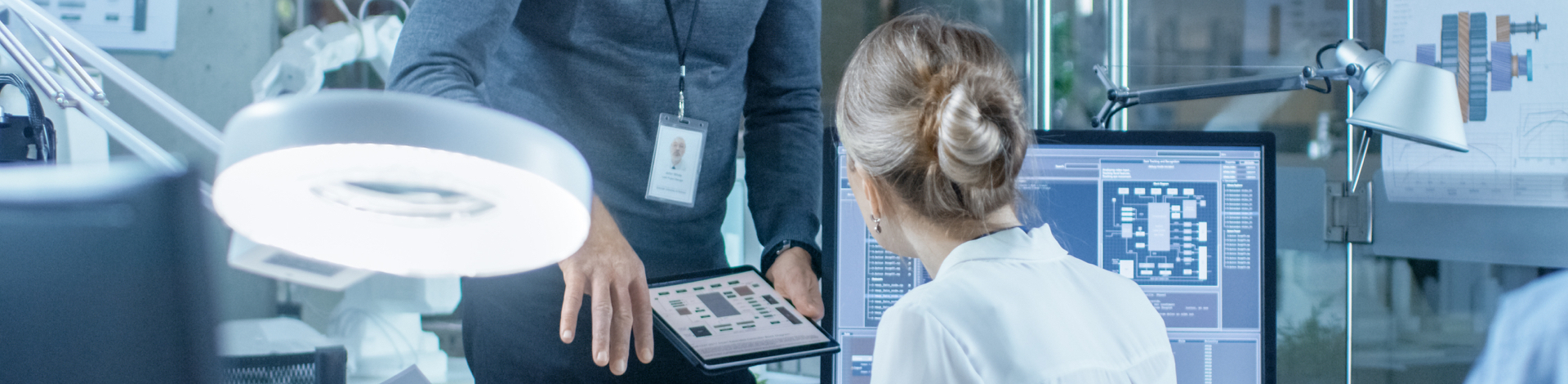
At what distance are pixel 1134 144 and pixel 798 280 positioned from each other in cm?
41

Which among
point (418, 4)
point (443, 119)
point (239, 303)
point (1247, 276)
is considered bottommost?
point (239, 303)

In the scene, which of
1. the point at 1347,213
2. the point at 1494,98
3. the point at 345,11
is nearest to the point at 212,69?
the point at 345,11

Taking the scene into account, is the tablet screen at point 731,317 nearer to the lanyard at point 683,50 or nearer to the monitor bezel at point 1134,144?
the monitor bezel at point 1134,144

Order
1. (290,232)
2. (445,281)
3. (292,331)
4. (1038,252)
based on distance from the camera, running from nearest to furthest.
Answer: (290,232) → (1038,252) → (292,331) → (445,281)

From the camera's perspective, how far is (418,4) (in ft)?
2.79

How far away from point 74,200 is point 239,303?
195 centimetres

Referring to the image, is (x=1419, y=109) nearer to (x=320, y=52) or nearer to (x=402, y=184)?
(x=402, y=184)

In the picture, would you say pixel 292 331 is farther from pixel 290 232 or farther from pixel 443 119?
pixel 443 119

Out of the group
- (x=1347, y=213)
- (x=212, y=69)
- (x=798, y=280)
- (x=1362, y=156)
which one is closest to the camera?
(x=798, y=280)

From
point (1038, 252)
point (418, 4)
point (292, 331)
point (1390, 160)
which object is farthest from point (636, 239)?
point (1390, 160)

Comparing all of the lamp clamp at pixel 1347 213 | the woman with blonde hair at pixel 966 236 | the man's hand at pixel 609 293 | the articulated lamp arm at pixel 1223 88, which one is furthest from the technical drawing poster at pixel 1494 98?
the man's hand at pixel 609 293

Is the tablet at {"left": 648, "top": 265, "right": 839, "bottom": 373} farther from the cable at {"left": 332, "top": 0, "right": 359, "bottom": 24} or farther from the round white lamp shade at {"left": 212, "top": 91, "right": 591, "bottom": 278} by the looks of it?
the cable at {"left": 332, "top": 0, "right": 359, "bottom": 24}

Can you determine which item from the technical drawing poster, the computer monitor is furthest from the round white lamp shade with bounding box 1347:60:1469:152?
the computer monitor

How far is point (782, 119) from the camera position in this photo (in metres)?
1.12
